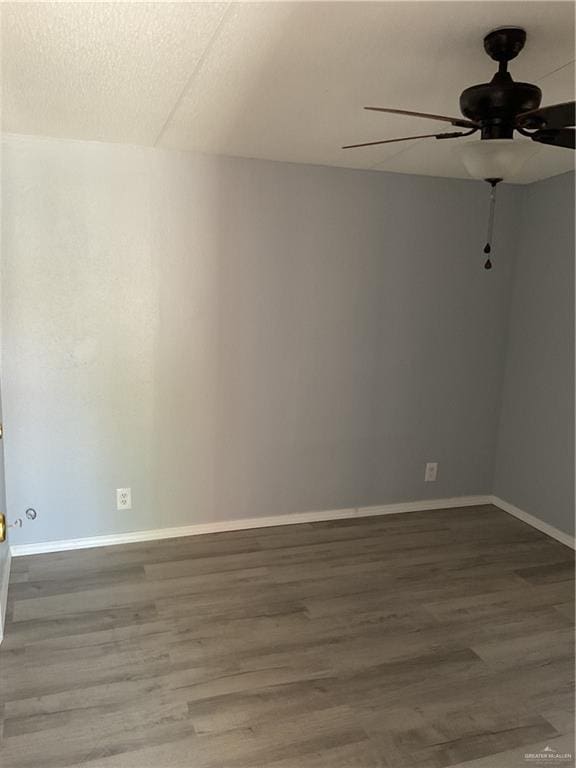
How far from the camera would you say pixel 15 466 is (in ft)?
9.53

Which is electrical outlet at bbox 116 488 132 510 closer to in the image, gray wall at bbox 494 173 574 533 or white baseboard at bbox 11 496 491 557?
white baseboard at bbox 11 496 491 557

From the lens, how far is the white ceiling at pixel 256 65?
1.52 meters

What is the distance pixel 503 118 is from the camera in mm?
1646

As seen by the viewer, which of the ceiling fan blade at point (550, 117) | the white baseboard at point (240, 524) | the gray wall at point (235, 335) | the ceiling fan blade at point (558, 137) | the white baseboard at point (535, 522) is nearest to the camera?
the ceiling fan blade at point (550, 117)

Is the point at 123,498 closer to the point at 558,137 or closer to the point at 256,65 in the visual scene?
the point at 256,65

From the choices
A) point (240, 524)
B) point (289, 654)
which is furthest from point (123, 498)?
point (289, 654)

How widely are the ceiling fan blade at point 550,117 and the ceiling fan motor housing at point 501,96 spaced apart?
4 centimetres

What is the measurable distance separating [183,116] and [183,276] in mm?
864

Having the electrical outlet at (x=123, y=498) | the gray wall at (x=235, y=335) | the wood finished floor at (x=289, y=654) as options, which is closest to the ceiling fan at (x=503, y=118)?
the gray wall at (x=235, y=335)

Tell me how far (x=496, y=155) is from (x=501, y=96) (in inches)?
6.9

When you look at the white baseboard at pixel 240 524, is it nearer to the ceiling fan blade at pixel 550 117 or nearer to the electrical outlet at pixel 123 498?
the electrical outlet at pixel 123 498

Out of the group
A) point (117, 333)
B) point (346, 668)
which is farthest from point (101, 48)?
point (346, 668)

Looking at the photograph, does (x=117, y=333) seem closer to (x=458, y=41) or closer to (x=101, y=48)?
(x=101, y=48)

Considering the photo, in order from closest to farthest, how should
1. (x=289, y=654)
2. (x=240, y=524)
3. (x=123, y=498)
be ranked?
(x=289, y=654) → (x=123, y=498) → (x=240, y=524)
